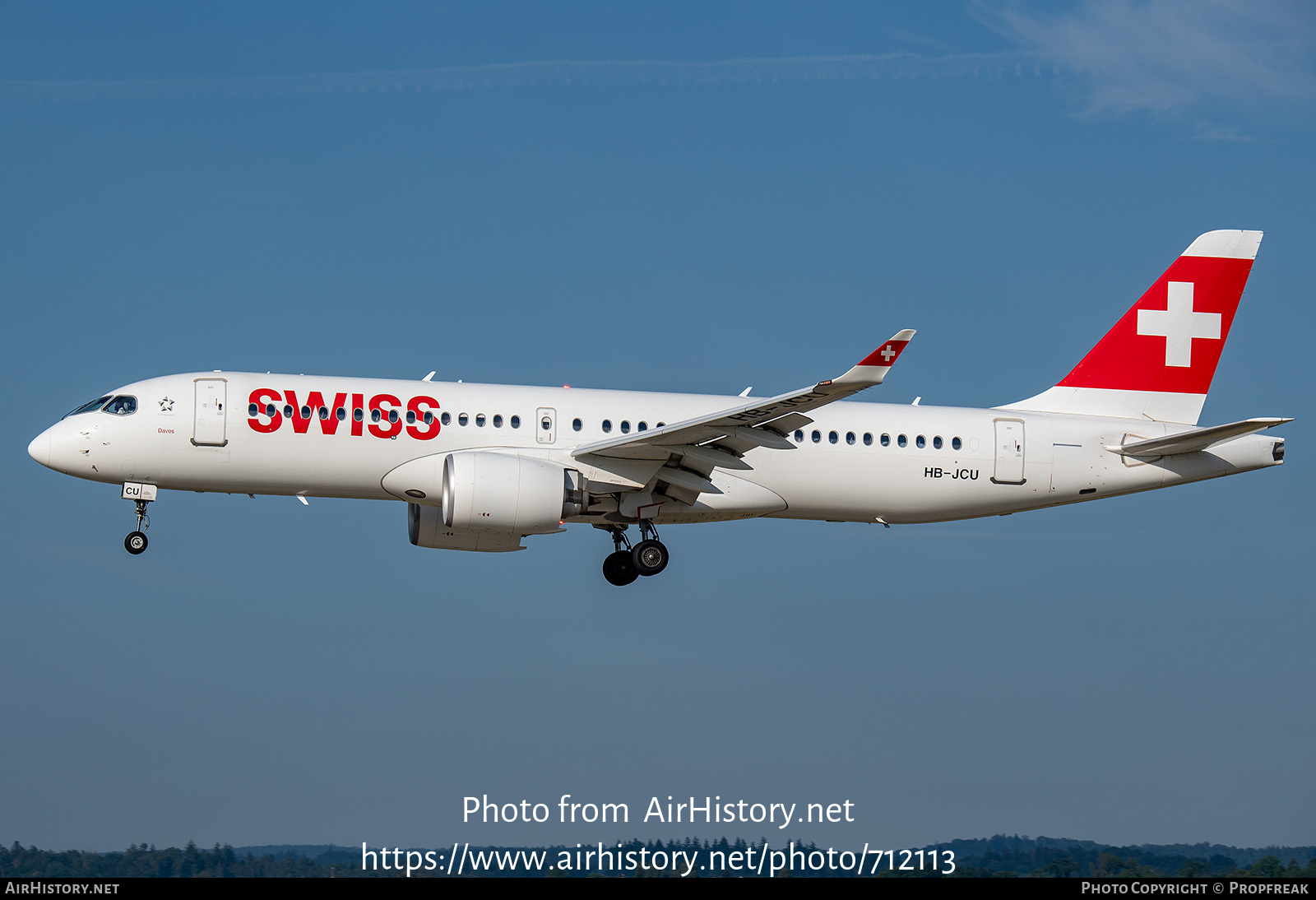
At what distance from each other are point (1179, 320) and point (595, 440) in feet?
53.1

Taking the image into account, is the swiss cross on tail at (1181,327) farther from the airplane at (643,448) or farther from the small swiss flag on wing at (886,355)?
the small swiss flag on wing at (886,355)

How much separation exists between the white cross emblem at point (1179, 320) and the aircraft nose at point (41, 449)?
1045 inches

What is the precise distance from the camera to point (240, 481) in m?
32.6

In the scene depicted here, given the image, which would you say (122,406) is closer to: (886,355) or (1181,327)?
(886,355)

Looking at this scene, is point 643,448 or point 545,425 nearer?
point 643,448

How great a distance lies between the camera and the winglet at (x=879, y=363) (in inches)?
1113

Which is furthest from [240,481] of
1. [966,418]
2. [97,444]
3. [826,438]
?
[966,418]

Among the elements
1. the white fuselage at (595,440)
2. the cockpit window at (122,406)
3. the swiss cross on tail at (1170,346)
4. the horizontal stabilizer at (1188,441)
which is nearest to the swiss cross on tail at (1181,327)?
the swiss cross on tail at (1170,346)

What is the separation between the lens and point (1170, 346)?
39.1m

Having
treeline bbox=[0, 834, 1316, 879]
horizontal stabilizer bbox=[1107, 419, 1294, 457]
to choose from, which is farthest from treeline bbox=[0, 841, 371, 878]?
horizontal stabilizer bbox=[1107, 419, 1294, 457]

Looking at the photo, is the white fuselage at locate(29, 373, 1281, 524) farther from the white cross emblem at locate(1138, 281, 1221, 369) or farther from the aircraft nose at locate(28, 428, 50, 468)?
the white cross emblem at locate(1138, 281, 1221, 369)

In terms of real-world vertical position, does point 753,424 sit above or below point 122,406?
below

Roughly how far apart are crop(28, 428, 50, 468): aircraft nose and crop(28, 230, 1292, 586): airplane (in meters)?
0.06

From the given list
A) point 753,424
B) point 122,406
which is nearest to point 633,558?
point 753,424
